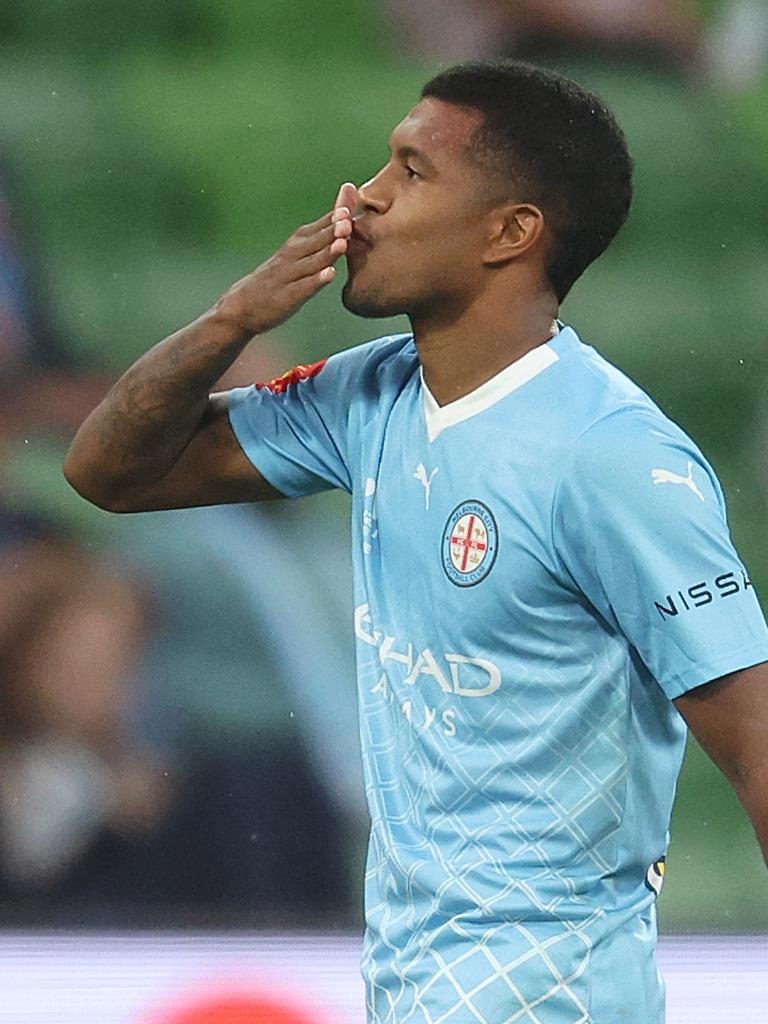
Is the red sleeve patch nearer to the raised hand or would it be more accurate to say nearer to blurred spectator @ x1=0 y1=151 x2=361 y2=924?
the raised hand

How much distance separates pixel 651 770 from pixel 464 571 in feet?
0.71

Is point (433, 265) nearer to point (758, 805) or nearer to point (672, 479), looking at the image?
point (672, 479)

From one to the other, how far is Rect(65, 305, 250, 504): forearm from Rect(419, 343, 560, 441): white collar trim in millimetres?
203

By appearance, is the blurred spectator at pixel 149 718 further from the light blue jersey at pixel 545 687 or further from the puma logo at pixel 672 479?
the puma logo at pixel 672 479

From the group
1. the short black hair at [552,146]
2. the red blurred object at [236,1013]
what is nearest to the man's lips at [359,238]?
the short black hair at [552,146]

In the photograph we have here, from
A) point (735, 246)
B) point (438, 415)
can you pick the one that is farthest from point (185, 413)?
point (735, 246)

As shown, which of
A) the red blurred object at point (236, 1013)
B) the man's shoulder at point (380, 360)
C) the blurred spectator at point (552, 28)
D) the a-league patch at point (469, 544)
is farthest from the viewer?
the blurred spectator at point (552, 28)

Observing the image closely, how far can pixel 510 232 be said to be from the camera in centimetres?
152

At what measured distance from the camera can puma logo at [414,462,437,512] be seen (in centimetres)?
147

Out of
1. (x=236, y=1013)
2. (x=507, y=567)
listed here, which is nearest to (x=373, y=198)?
(x=507, y=567)

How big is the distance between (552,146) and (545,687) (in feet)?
1.54

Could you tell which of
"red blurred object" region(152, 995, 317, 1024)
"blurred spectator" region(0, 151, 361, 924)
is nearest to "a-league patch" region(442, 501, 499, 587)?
"red blurred object" region(152, 995, 317, 1024)

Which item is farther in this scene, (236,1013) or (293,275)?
(236,1013)

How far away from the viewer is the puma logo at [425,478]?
147cm
